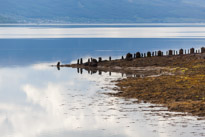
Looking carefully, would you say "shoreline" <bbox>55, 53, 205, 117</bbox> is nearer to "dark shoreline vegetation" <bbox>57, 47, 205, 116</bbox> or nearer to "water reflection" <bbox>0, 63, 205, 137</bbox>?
"dark shoreline vegetation" <bbox>57, 47, 205, 116</bbox>

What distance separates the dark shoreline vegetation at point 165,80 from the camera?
29.5 m

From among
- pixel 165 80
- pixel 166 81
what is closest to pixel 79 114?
pixel 166 81

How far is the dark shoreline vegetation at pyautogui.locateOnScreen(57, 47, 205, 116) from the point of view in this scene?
96.7 ft

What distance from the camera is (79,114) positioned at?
90.9 ft

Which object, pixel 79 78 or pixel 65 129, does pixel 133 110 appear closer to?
pixel 65 129

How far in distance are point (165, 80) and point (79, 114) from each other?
11.8 metres

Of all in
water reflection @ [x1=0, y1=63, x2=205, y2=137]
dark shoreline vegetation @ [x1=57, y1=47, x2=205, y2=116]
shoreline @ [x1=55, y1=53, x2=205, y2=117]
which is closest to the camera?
water reflection @ [x1=0, y1=63, x2=205, y2=137]

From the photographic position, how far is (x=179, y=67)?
47281 millimetres

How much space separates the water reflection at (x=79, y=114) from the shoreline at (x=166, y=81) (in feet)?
3.94

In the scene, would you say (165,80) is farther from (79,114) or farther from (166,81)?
(79,114)

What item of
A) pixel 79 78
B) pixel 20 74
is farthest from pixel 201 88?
pixel 20 74

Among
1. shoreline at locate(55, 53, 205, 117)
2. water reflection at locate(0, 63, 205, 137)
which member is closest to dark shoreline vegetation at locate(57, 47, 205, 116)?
shoreline at locate(55, 53, 205, 117)

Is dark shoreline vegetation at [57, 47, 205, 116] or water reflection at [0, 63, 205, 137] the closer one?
water reflection at [0, 63, 205, 137]

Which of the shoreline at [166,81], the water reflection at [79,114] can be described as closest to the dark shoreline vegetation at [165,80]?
the shoreline at [166,81]
